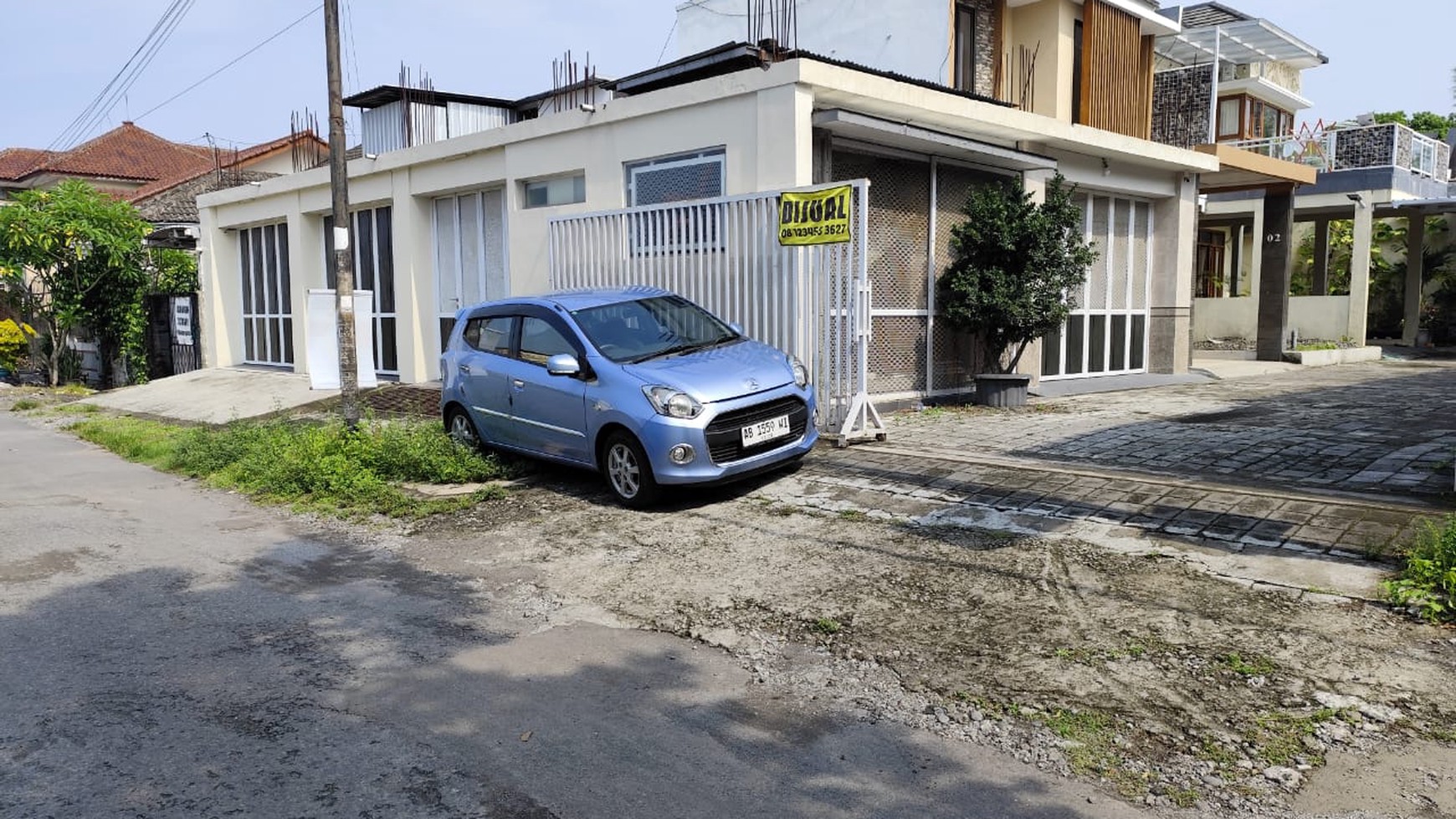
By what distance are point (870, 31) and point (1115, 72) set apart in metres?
4.39

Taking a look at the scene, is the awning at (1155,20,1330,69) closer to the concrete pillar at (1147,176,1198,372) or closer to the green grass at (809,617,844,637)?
the concrete pillar at (1147,176,1198,372)

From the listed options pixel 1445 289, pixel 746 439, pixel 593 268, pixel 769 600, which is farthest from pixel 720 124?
pixel 1445 289

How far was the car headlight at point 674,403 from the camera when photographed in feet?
24.5

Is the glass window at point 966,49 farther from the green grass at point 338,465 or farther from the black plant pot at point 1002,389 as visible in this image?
the green grass at point 338,465

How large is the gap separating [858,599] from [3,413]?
18739 mm

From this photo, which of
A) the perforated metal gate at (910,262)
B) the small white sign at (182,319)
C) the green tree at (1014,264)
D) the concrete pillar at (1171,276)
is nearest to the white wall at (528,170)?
the perforated metal gate at (910,262)

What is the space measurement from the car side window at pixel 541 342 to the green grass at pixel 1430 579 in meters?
6.04

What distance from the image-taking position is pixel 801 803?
3.37 metres

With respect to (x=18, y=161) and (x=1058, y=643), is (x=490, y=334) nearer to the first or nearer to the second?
(x=1058, y=643)

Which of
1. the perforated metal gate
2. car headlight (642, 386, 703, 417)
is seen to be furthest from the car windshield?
the perforated metal gate

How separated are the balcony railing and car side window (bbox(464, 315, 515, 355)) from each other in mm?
20036

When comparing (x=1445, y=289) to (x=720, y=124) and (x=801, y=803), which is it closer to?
(x=720, y=124)

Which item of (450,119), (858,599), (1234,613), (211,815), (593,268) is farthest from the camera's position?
(450,119)

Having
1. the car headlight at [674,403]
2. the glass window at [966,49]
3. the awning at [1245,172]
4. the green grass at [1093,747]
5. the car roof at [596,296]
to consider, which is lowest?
the green grass at [1093,747]
